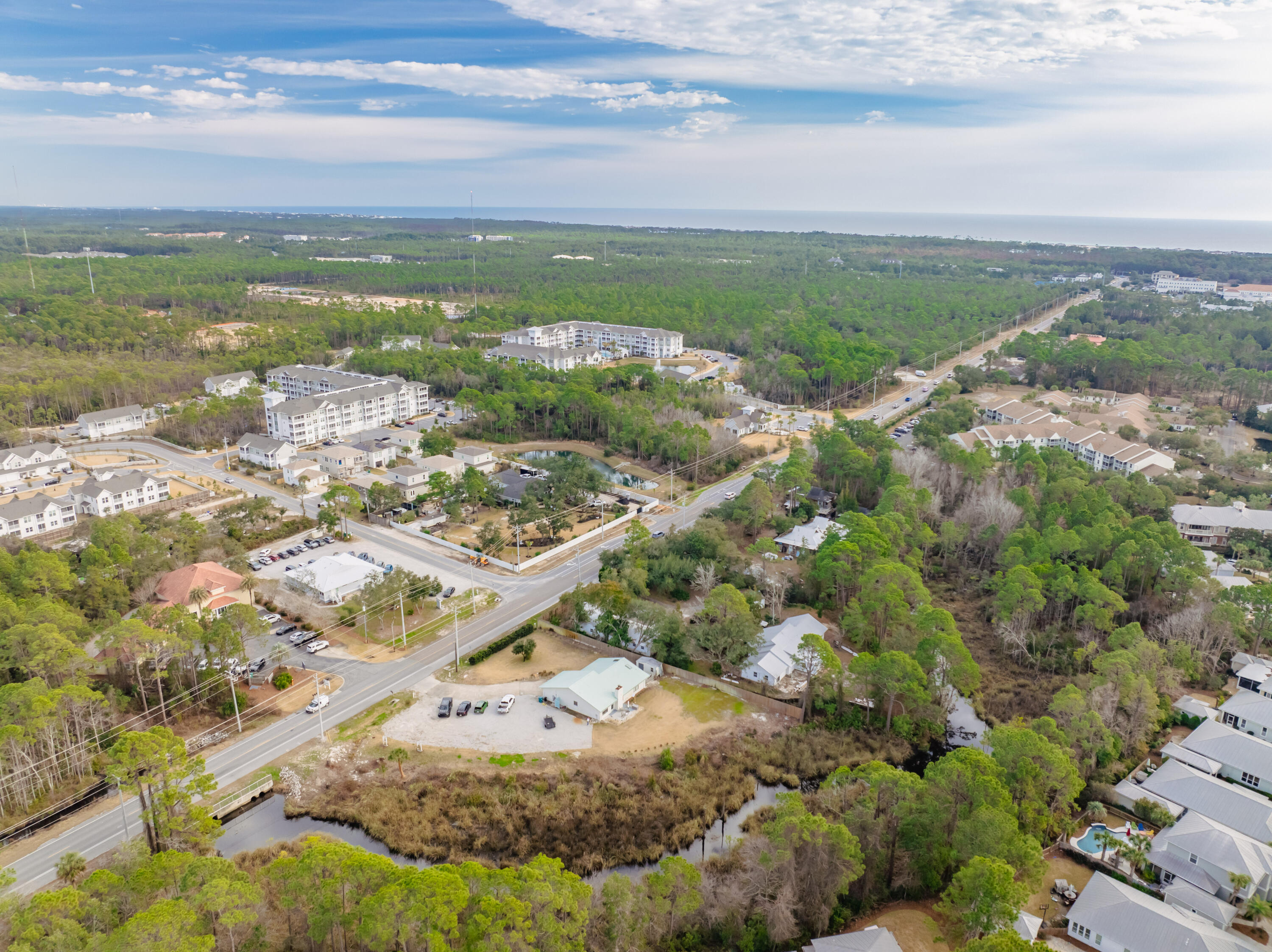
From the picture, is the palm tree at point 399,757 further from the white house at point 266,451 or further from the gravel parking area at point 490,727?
the white house at point 266,451

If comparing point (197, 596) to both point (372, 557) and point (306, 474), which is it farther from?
point (306, 474)

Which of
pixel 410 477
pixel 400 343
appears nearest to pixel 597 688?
pixel 410 477

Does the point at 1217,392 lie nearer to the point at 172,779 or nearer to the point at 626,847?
the point at 626,847

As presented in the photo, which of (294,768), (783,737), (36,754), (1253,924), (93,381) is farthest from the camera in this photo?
(93,381)

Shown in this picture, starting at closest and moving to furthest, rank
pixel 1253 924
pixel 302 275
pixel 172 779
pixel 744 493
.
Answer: pixel 1253 924 → pixel 172 779 → pixel 744 493 → pixel 302 275

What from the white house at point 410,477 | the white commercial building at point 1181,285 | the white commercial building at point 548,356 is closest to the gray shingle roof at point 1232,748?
the white house at point 410,477

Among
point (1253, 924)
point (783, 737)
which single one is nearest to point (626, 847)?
point (783, 737)

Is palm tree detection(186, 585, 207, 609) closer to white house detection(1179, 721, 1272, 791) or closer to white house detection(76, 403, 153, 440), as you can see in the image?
white house detection(76, 403, 153, 440)
